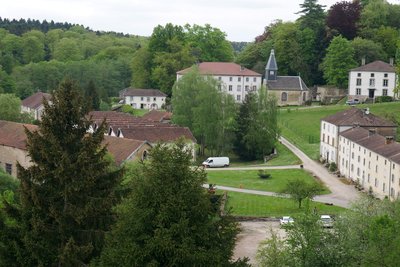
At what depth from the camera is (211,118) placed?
66.8 m

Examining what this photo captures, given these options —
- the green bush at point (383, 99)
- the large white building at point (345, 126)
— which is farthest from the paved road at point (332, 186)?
the green bush at point (383, 99)

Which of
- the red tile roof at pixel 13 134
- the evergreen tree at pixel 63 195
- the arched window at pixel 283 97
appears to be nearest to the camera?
the evergreen tree at pixel 63 195

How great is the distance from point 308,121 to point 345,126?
18.6 meters

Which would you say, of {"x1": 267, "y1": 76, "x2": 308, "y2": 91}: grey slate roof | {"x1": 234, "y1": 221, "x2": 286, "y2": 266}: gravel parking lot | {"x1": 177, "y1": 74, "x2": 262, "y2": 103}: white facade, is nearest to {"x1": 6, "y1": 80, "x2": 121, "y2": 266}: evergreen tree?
{"x1": 234, "y1": 221, "x2": 286, "y2": 266}: gravel parking lot

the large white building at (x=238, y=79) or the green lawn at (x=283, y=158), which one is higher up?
the large white building at (x=238, y=79)

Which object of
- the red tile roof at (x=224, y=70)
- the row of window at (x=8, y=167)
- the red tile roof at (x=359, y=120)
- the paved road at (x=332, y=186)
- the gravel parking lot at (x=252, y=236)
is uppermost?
the red tile roof at (x=224, y=70)

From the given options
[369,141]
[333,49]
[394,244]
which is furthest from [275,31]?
[394,244]

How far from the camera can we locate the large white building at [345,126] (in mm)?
58750

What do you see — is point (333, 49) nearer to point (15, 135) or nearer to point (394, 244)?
point (15, 135)

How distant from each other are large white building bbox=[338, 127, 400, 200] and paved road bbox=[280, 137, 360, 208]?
1224 millimetres

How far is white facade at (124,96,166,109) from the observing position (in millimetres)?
98188

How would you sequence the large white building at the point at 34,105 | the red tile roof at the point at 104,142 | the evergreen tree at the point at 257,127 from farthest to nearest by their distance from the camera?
the large white building at the point at 34,105 → the evergreen tree at the point at 257,127 → the red tile roof at the point at 104,142

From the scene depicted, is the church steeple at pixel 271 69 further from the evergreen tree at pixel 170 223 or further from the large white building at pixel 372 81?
the evergreen tree at pixel 170 223

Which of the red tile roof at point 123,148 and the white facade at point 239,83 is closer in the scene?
the red tile roof at point 123,148
